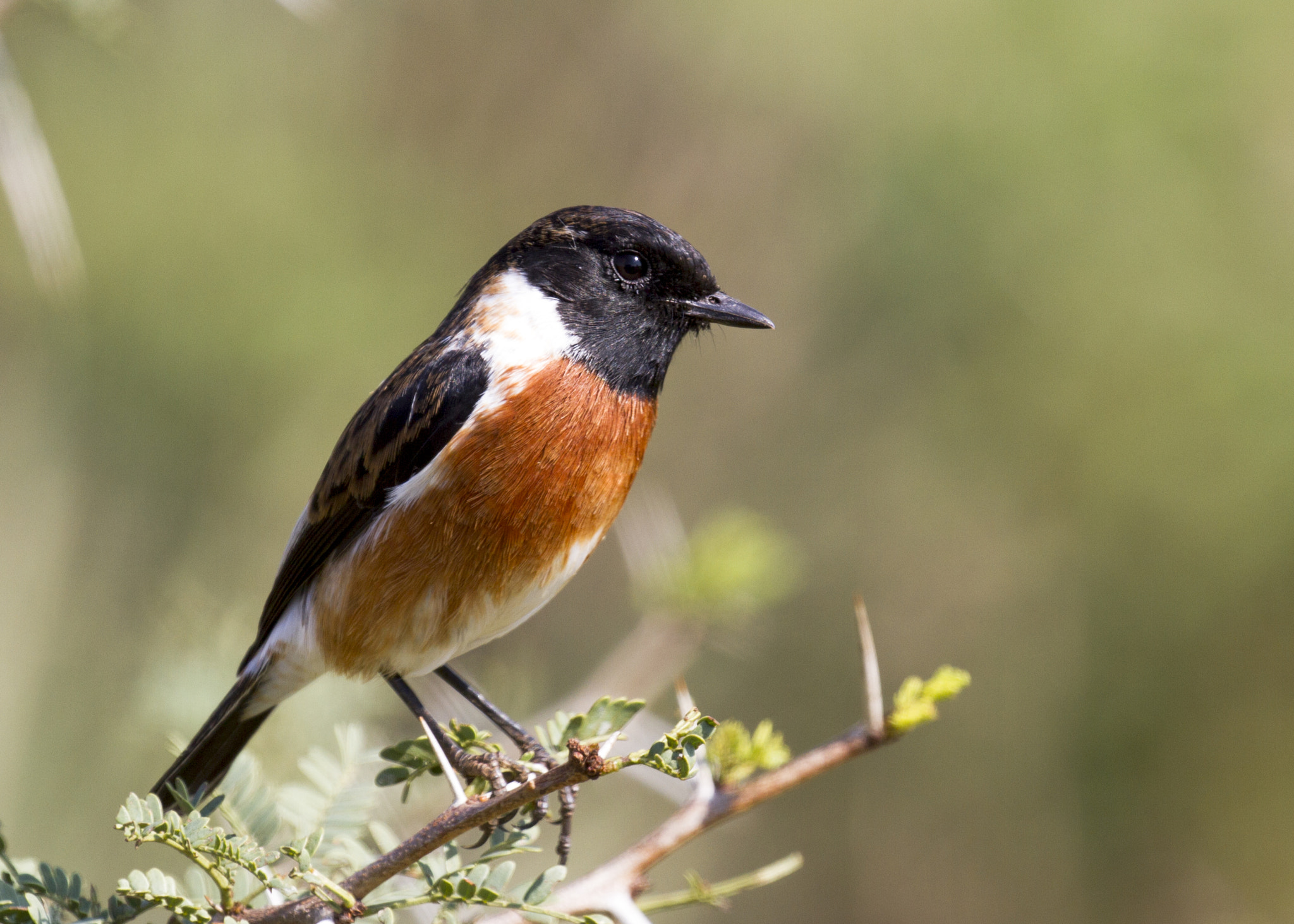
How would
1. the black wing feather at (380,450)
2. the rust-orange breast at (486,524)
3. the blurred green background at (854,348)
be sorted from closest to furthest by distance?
the rust-orange breast at (486,524) < the black wing feather at (380,450) < the blurred green background at (854,348)

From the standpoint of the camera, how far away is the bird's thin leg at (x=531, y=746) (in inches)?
114

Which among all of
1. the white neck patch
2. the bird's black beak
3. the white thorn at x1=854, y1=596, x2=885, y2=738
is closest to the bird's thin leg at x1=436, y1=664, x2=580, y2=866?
the white thorn at x1=854, y1=596, x2=885, y2=738

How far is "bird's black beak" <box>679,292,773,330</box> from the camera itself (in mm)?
3330

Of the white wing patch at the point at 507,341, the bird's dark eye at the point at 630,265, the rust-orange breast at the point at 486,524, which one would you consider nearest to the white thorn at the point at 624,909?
the rust-orange breast at the point at 486,524

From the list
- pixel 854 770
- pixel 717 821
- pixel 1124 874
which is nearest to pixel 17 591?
pixel 717 821

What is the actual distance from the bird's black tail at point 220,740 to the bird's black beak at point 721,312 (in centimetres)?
159

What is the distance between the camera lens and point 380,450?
10.6ft

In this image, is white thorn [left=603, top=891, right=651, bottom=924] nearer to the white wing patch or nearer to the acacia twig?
the acacia twig

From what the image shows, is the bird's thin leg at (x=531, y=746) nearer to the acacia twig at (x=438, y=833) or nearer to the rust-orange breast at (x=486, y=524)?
the rust-orange breast at (x=486, y=524)

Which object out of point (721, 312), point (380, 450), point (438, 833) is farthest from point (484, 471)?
point (438, 833)

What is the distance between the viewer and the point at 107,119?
5.63 meters

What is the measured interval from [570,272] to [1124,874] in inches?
169

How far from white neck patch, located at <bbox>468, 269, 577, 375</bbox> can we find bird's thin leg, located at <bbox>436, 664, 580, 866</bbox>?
97 centimetres

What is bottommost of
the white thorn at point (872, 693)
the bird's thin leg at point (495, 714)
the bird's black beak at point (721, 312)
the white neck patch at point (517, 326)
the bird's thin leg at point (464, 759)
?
the bird's thin leg at point (495, 714)
